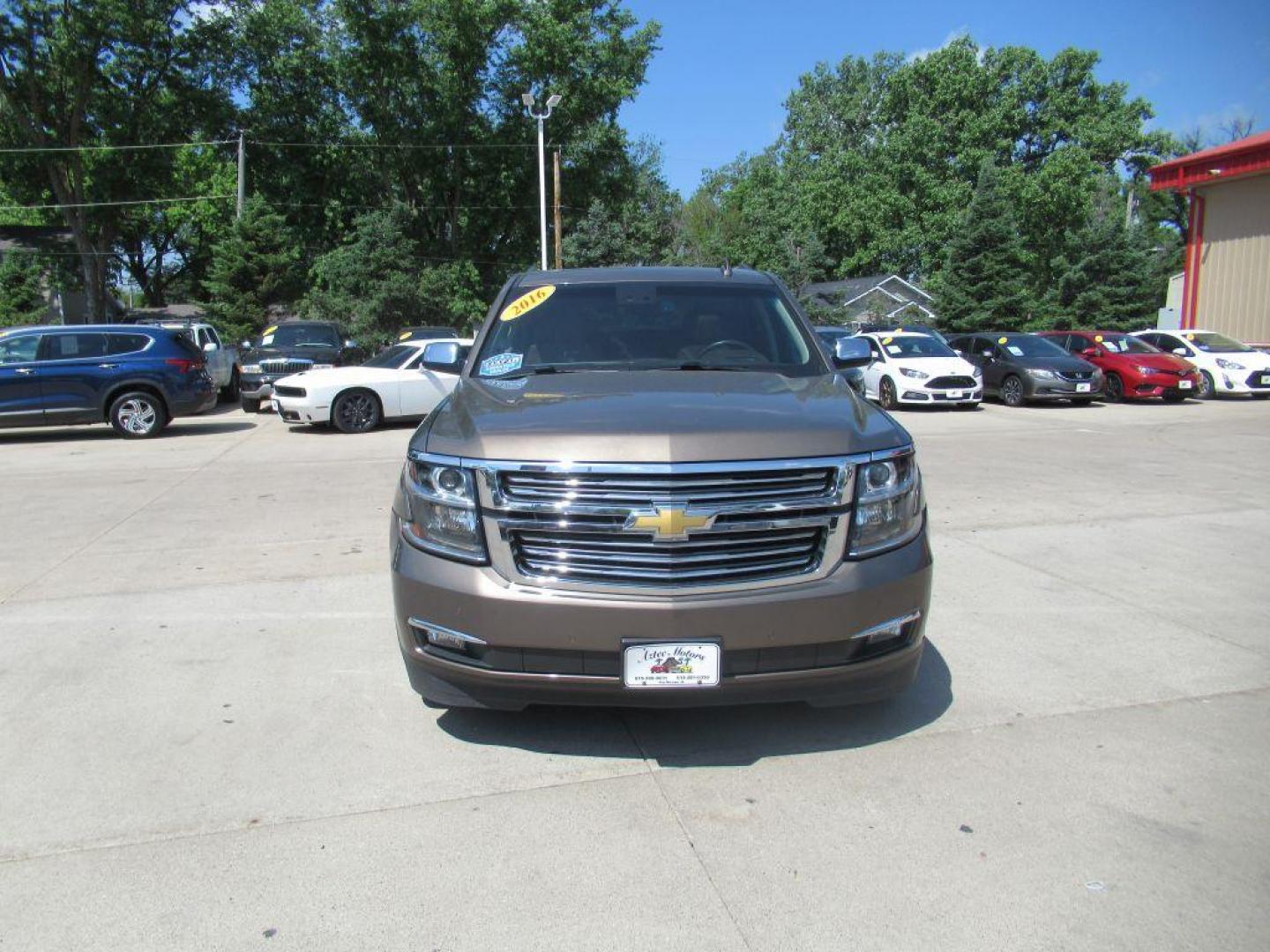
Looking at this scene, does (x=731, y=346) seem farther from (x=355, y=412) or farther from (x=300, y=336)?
(x=300, y=336)

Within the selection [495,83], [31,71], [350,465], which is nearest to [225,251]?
[31,71]

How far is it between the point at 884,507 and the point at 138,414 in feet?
46.5

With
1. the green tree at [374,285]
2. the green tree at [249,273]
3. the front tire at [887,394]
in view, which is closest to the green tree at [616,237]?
the green tree at [374,285]

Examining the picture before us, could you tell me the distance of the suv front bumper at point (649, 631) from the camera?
130 inches

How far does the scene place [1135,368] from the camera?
20.2 m

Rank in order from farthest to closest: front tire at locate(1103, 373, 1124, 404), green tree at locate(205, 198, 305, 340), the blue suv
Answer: green tree at locate(205, 198, 305, 340)
front tire at locate(1103, 373, 1124, 404)
the blue suv

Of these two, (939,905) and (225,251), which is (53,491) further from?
(225,251)

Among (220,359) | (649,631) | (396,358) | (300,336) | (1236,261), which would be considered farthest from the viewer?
(1236,261)

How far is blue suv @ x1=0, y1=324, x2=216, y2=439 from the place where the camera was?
556 inches

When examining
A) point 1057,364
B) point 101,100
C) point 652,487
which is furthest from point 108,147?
point 652,487

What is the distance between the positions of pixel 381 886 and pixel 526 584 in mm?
1034

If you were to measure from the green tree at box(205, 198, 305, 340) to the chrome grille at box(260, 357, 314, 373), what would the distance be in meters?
17.1

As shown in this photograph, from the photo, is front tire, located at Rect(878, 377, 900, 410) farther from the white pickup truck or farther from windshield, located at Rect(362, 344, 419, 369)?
the white pickup truck

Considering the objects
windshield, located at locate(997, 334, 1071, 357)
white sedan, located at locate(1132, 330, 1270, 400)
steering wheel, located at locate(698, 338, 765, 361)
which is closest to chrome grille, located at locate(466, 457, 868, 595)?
steering wheel, located at locate(698, 338, 765, 361)
